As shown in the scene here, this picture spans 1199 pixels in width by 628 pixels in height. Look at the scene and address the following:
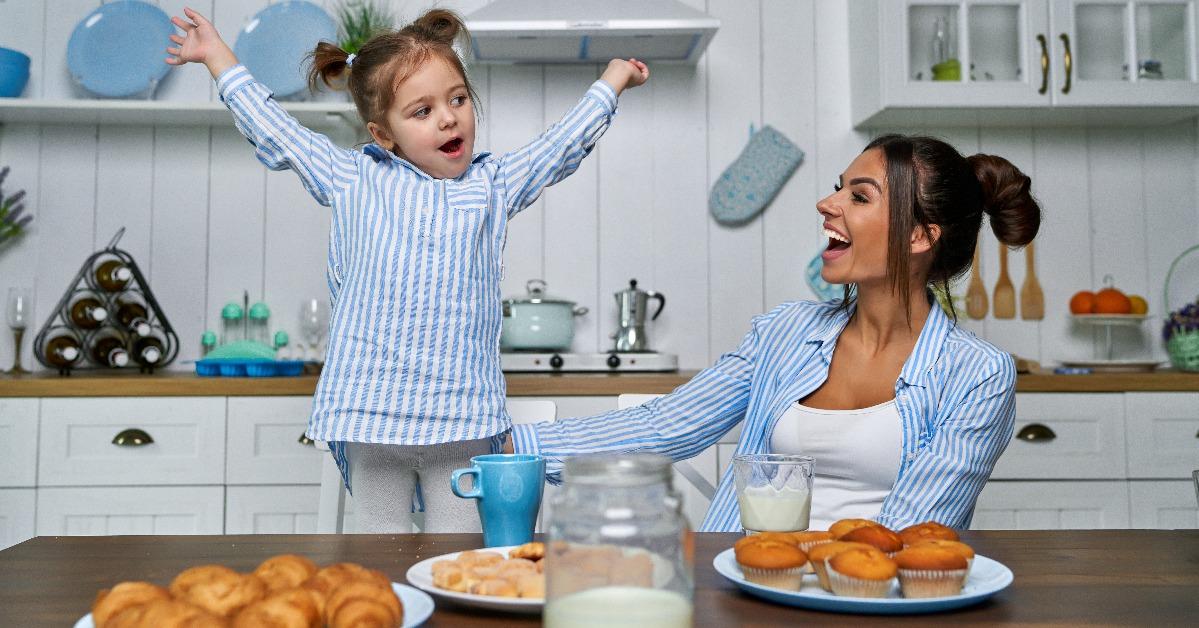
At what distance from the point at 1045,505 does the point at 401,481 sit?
177 cm

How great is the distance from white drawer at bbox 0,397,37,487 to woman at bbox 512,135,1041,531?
67.2 inches

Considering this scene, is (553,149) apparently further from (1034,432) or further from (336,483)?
(1034,432)

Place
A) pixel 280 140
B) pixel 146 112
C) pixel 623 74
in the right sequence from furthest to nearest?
pixel 146 112, pixel 623 74, pixel 280 140

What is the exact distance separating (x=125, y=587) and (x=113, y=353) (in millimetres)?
2505

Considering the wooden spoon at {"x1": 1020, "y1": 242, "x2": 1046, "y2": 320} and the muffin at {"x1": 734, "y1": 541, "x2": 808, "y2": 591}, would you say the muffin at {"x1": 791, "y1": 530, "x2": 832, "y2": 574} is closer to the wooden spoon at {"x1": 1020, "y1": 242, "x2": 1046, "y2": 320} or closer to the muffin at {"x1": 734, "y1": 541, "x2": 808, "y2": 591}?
the muffin at {"x1": 734, "y1": 541, "x2": 808, "y2": 591}

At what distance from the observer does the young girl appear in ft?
4.81

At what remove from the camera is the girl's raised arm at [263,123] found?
1.50m

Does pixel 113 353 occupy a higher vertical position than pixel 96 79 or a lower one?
lower

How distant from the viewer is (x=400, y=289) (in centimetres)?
148

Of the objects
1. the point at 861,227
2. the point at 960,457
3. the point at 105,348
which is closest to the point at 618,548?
the point at 960,457

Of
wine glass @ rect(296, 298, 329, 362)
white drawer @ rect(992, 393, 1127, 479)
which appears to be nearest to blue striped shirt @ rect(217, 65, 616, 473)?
wine glass @ rect(296, 298, 329, 362)

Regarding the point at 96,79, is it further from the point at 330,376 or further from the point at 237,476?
the point at 330,376

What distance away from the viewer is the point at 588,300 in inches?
124

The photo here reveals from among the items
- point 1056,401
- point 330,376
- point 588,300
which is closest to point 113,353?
point 588,300
